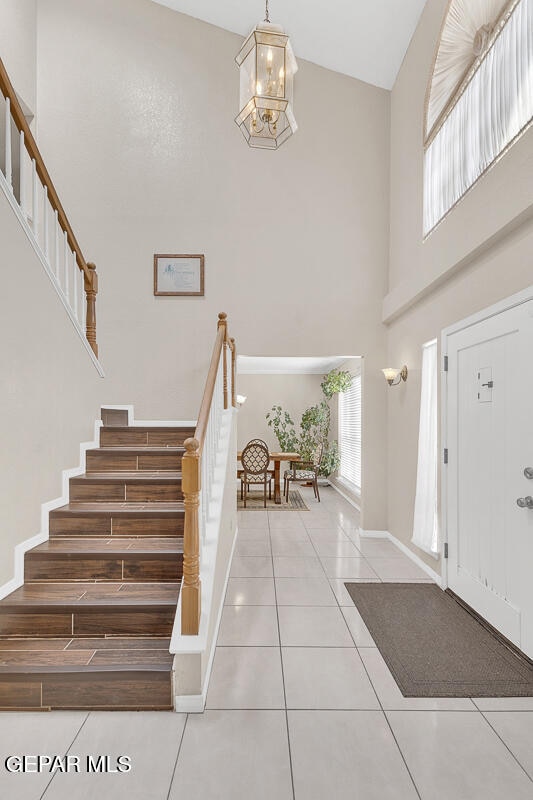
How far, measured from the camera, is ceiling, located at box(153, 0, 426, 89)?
15.5 ft

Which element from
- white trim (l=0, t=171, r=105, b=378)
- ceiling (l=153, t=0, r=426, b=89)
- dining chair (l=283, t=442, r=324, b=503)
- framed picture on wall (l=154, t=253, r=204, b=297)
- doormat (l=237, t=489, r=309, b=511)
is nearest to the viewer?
white trim (l=0, t=171, r=105, b=378)

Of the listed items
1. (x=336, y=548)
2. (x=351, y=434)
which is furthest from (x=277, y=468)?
(x=336, y=548)

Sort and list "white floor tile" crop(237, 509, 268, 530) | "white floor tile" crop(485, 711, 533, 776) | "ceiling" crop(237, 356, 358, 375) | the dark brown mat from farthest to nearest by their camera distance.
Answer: "ceiling" crop(237, 356, 358, 375), "white floor tile" crop(237, 509, 268, 530), the dark brown mat, "white floor tile" crop(485, 711, 533, 776)

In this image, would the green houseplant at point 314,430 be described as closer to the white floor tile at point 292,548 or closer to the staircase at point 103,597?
the white floor tile at point 292,548

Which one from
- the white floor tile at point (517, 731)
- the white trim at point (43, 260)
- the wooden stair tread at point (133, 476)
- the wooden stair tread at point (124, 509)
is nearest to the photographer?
the white floor tile at point (517, 731)

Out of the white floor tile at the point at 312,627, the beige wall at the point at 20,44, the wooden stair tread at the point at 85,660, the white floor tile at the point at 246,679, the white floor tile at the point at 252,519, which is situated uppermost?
the beige wall at the point at 20,44

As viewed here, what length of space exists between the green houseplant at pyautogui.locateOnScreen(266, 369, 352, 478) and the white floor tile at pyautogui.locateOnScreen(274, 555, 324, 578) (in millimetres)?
4084

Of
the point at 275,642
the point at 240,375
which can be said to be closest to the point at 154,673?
the point at 275,642

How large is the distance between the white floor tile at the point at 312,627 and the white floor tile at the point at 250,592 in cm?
20

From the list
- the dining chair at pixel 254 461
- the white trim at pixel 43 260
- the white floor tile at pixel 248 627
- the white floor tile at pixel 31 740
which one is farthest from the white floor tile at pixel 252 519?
the white floor tile at pixel 31 740

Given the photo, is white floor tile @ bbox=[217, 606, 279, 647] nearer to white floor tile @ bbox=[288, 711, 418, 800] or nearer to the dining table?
white floor tile @ bbox=[288, 711, 418, 800]

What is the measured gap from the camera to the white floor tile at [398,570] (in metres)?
4.16

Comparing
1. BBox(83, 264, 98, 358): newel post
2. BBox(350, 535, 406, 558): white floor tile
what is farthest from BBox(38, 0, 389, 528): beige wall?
BBox(83, 264, 98, 358): newel post

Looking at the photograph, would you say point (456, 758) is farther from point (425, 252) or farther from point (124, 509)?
point (425, 252)
